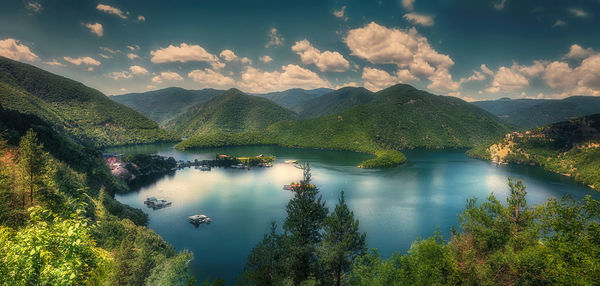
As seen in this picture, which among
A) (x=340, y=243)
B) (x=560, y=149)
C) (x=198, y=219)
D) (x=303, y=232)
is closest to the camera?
(x=340, y=243)

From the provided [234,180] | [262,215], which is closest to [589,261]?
[262,215]

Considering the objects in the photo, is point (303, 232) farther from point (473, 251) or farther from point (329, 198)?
point (329, 198)

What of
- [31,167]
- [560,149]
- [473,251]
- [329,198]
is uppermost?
[560,149]

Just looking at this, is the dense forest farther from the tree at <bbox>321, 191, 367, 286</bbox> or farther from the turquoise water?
the turquoise water

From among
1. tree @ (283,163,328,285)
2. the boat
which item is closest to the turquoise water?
the boat

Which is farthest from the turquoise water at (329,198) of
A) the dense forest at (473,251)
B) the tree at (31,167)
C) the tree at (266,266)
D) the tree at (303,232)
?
the tree at (31,167)

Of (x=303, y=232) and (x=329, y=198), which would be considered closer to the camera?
(x=303, y=232)

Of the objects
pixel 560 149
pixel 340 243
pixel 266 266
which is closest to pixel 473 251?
pixel 340 243

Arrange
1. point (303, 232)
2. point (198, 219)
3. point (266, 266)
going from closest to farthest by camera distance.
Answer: point (266, 266) → point (303, 232) → point (198, 219)
